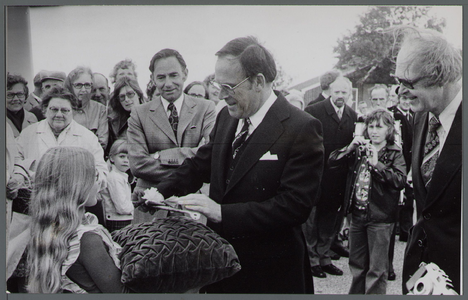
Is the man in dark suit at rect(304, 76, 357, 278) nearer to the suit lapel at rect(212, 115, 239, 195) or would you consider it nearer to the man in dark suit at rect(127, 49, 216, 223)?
the suit lapel at rect(212, 115, 239, 195)

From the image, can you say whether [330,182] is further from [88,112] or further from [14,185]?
[14,185]

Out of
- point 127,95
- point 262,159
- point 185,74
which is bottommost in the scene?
point 262,159

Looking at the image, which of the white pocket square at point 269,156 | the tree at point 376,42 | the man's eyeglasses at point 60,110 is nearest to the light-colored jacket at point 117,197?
the man's eyeglasses at point 60,110

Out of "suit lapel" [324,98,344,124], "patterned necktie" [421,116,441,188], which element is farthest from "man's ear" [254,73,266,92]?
"patterned necktie" [421,116,441,188]

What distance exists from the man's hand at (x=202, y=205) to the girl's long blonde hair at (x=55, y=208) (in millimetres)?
859

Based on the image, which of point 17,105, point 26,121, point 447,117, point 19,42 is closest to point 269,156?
point 447,117

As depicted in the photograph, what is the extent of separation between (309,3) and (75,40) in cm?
214

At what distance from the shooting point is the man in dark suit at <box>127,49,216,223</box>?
199 inches

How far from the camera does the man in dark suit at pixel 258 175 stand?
488 centimetres

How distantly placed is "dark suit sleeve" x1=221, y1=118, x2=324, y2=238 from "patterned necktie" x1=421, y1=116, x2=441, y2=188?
0.93 meters

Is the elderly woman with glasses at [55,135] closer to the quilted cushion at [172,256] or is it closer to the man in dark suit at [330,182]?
the quilted cushion at [172,256]

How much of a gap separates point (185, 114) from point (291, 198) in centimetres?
125

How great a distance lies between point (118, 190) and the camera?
5102 mm

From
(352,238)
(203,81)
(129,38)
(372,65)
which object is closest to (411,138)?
(372,65)
